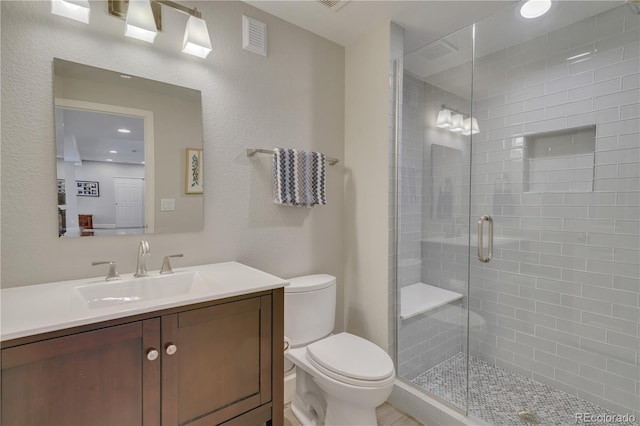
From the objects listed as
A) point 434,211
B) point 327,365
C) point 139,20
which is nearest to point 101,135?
point 139,20

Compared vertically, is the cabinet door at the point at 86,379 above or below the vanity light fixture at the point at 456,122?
below

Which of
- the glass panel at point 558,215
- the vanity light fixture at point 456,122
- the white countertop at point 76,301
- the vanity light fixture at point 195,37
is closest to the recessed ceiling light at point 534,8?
the glass panel at point 558,215

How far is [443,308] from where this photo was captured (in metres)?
2.22

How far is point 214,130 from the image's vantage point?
171 centimetres

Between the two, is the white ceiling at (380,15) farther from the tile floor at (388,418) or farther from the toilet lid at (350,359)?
the tile floor at (388,418)

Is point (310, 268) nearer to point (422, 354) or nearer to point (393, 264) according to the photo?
point (393, 264)

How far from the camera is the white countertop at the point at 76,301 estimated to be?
0.89 meters

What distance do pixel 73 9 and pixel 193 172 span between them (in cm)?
83

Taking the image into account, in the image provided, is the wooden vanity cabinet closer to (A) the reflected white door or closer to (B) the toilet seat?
(B) the toilet seat

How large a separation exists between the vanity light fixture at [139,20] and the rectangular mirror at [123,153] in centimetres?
20

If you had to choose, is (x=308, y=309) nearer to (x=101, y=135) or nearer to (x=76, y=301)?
(x=76, y=301)

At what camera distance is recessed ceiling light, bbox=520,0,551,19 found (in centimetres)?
183

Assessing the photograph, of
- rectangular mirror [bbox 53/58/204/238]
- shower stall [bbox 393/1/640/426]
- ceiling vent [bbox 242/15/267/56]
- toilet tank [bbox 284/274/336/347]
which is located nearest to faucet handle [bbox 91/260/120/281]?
rectangular mirror [bbox 53/58/204/238]

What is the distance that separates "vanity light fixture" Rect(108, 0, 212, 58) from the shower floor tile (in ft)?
7.84
